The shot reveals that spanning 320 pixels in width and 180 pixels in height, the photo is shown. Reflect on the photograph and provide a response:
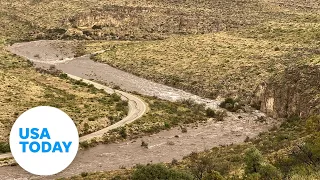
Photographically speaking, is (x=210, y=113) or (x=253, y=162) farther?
(x=210, y=113)

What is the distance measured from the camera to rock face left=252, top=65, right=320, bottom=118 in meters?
39.8

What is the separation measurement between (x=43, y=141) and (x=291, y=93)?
95.6 feet

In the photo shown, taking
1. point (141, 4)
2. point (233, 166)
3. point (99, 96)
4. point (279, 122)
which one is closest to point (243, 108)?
point (279, 122)

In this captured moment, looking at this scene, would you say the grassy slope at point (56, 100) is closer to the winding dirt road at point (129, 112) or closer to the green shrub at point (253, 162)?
the winding dirt road at point (129, 112)

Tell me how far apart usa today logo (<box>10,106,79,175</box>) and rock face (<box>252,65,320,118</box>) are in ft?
80.5

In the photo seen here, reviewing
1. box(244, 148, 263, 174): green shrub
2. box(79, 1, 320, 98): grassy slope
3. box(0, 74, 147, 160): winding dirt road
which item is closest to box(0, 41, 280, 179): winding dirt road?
box(0, 74, 147, 160): winding dirt road

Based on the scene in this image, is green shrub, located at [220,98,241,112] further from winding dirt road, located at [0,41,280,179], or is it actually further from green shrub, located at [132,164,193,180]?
green shrub, located at [132,164,193,180]

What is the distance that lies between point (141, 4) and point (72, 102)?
68.4 m

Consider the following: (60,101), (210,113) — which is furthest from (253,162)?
(60,101)

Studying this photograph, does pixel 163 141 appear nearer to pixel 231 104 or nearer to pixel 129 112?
pixel 129 112

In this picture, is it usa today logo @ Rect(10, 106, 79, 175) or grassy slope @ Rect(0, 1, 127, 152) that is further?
grassy slope @ Rect(0, 1, 127, 152)

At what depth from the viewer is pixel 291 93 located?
4228 cm

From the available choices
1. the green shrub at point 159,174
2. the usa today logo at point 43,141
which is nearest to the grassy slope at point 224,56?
the green shrub at point 159,174

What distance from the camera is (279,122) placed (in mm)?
40656
